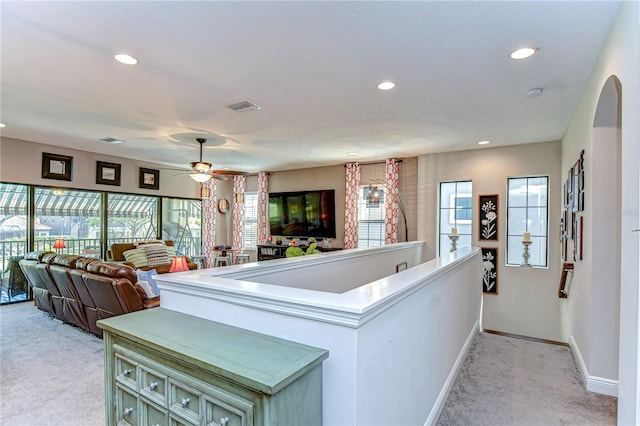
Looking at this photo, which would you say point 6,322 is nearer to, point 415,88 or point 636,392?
point 415,88

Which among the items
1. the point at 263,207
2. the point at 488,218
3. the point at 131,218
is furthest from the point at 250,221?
the point at 488,218

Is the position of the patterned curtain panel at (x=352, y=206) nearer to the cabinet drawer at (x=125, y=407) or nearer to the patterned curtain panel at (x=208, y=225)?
the patterned curtain panel at (x=208, y=225)

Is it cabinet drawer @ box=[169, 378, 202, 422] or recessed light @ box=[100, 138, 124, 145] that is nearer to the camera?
cabinet drawer @ box=[169, 378, 202, 422]

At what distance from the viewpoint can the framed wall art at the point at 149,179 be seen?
24.3 feet

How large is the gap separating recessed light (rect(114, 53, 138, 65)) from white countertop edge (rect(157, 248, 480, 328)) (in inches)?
72.3

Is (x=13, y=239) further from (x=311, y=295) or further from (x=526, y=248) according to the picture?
(x=526, y=248)

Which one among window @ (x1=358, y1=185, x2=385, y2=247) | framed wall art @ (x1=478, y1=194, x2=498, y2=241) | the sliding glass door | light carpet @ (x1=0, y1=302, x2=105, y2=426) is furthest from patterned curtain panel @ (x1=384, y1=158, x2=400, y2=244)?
the sliding glass door

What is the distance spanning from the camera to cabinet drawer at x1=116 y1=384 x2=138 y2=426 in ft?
5.23

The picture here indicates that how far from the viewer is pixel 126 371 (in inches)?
64.6

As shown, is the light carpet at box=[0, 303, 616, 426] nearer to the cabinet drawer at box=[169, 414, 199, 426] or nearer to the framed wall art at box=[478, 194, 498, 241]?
the cabinet drawer at box=[169, 414, 199, 426]

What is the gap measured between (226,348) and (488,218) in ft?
18.1

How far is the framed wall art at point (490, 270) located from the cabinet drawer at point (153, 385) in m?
5.48

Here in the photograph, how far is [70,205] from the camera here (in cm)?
636

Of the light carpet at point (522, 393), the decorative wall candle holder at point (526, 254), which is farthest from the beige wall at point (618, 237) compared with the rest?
the decorative wall candle holder at point (526, 254)
